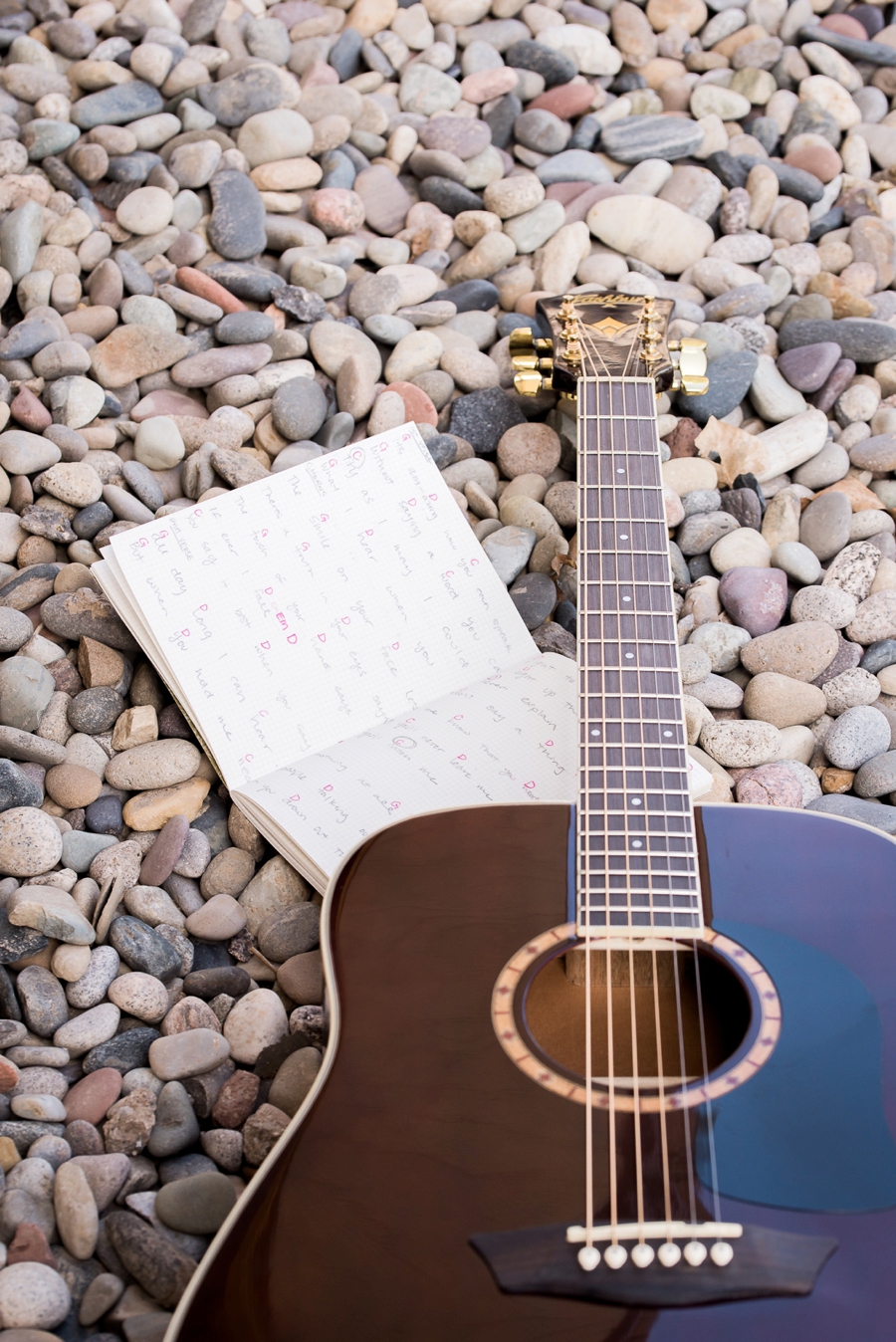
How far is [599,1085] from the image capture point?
854 mm

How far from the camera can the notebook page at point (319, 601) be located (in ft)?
4.66

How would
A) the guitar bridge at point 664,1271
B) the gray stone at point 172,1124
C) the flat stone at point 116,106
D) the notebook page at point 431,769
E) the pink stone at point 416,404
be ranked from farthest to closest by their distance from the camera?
the flat stone at point 116,106
the pink stone at point 416,404
the notebook page at point 431,769
the gray stone at point 172,1124
the guitar bridge at point 664,1271

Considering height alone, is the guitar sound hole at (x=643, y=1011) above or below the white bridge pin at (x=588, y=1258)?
below

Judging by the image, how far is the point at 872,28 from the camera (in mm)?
2592

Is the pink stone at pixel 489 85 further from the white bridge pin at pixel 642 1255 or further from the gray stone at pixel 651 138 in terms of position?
the white bridge pin at pixel 642 1255

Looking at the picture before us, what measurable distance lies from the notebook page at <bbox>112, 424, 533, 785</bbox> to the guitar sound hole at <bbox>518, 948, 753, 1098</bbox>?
1.81ft

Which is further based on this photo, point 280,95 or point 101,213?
point 280,95

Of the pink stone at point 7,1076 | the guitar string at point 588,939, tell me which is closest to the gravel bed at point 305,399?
the pink stone at point 7,1076

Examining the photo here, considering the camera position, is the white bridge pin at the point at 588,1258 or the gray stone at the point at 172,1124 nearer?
the white bridge pin at the point at 588,1258

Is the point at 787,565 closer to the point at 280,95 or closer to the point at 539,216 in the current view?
the point at 539,216

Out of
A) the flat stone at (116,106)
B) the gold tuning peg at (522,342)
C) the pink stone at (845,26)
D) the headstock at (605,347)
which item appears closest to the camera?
the headstock at (605,347)

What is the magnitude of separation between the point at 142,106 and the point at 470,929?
1.87 metres

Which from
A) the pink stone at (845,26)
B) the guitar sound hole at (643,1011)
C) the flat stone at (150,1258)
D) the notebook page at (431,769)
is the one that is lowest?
the flat stone at (150,1258)

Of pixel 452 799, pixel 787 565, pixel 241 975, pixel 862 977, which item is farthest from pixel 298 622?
pixel 862 977
